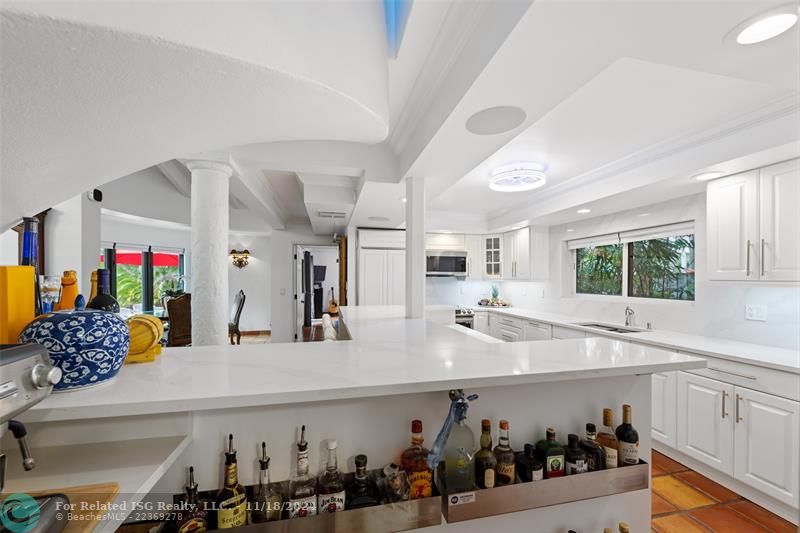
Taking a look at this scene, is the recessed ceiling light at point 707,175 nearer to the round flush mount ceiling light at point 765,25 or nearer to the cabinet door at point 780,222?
the cabinet door at point 780,222

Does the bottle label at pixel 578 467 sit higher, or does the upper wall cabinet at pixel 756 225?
the upper wall cabinet at pixel 756 225

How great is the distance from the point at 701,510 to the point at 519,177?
2.42m

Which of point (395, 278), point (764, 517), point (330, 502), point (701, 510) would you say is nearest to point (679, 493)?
point (701, 510)

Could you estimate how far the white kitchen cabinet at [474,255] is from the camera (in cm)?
517

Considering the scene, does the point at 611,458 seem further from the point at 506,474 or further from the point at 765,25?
the point at 765,25

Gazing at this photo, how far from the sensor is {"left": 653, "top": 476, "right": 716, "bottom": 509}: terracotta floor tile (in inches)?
78.9

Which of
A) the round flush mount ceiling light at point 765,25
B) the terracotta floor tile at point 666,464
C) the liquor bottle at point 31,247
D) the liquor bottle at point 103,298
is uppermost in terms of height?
the round flush mount ceiling light at point 765,25

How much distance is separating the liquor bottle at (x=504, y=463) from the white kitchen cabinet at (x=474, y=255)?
423cm

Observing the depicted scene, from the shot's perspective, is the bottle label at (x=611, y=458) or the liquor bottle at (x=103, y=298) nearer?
the liquor bottle at (x=103, y=298)

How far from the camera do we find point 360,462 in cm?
95

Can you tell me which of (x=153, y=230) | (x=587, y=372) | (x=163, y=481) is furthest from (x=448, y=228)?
(x=153, y=230)

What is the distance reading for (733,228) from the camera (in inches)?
87.4

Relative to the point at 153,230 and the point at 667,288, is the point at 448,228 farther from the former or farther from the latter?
the point at 153,230

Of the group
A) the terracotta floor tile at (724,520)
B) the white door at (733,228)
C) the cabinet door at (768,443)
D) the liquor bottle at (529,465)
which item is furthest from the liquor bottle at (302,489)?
the white door at (733,228)
